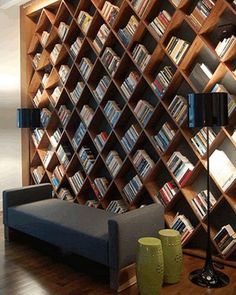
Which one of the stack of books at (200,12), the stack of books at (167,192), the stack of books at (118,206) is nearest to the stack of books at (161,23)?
the stack of books at (200,12)

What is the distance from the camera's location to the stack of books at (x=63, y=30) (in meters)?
4.27

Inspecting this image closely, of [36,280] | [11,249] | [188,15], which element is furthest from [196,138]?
[11,249]

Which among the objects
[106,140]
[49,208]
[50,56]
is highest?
[50,56]

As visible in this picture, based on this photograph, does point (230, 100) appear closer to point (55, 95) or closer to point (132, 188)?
point (132, 188)

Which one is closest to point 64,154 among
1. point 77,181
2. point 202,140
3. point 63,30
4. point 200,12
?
point 77,181

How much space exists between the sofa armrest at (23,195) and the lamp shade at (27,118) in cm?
109

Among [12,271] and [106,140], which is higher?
[106,140]

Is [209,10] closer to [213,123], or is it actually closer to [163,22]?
[163,22]

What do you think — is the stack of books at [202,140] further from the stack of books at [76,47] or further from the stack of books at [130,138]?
the stack of books at [76,47]

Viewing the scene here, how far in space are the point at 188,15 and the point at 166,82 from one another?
0.68 meters

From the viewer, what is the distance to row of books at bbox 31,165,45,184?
4781 mm

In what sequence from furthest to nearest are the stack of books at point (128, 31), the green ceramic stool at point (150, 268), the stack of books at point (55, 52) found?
the stack of books at point (55, 52)
the stack of books at point (128, 31)
the green ceramic stool at point (150, 268)

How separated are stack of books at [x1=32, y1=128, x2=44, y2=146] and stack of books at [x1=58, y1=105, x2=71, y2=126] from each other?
1.64 ft

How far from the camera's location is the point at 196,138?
121 inches
